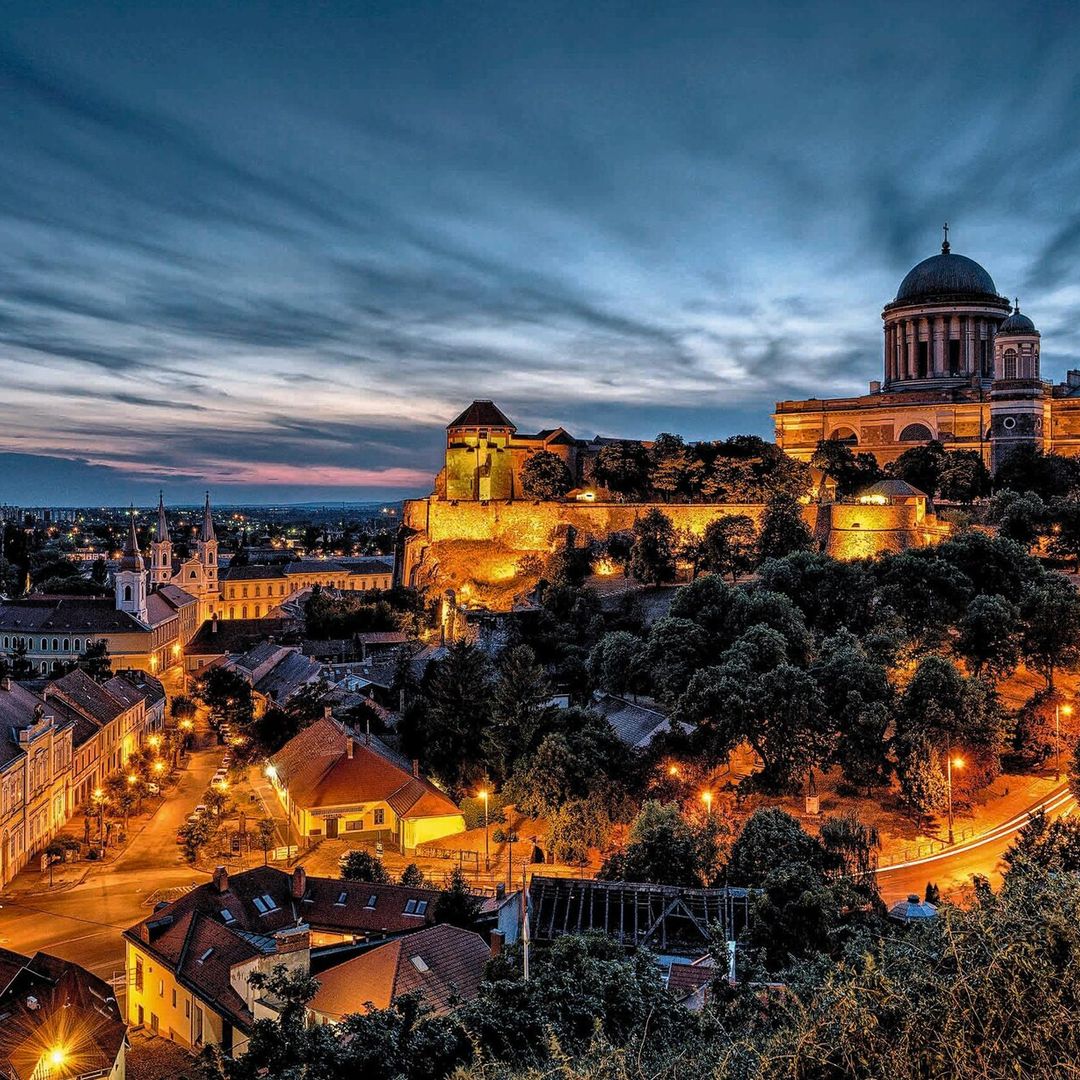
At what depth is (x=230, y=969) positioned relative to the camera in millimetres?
19891

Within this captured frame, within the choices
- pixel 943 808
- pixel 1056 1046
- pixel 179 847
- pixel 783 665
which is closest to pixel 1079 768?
pixel 943 808

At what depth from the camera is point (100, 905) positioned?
1099 inches

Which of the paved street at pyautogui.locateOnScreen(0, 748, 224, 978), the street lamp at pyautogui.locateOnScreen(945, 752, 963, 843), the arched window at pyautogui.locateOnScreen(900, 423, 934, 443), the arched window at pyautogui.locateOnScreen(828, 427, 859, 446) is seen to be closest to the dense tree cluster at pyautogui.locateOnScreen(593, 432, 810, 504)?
the arched window at pyautogui.locateOnScreen(828, 427, 859, 446)

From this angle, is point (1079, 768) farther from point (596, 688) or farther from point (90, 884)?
point (90, 884)

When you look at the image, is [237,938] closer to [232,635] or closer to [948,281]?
[232,635]

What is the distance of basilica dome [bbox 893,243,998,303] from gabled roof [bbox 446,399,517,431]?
110ft

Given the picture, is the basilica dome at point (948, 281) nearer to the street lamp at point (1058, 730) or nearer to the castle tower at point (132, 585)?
the street lamp at point (1058, 730)

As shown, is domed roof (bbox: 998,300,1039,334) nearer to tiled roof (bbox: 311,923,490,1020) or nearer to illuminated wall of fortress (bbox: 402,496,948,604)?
illuminated wall of fortress (bbox: 402,496,948,604)

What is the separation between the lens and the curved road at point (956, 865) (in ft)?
80.9

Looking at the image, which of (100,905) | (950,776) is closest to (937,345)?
(950,776)

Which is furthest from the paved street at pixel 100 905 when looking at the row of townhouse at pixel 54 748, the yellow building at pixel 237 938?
the yellow building at pixel 237 938

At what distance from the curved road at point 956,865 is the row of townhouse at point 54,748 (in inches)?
1027

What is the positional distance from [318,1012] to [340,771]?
1567cm

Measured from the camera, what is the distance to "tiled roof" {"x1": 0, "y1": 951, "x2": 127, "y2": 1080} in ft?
56.9
